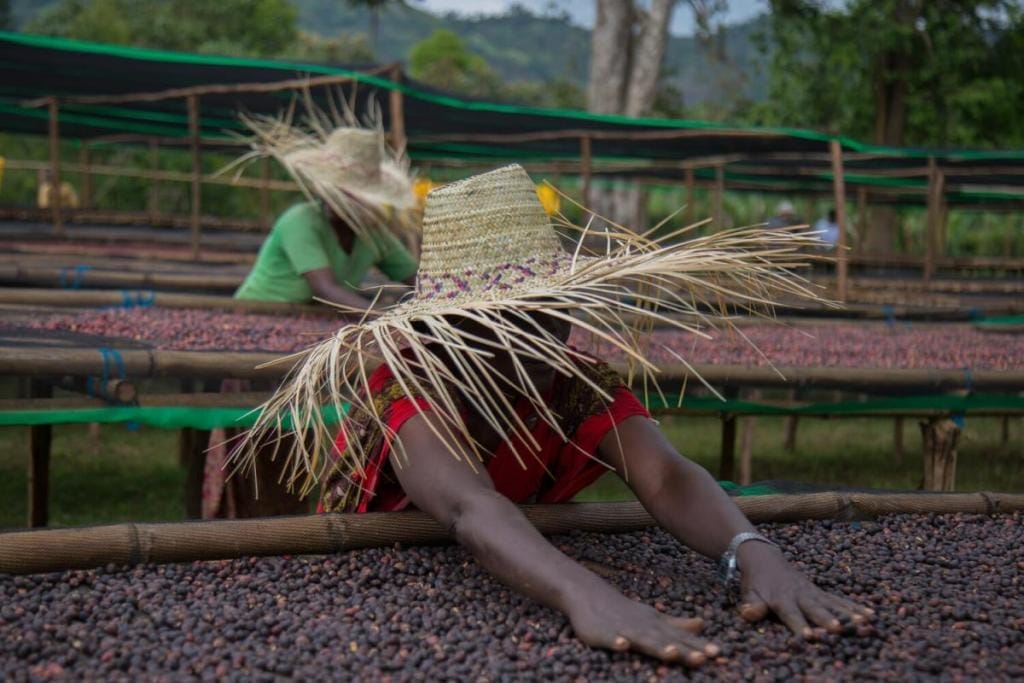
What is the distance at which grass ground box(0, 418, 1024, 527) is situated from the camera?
470cm

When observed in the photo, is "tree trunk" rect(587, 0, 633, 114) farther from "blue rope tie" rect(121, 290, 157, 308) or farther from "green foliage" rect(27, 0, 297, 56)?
"green foliage" rect(27, 0, 297, 56)

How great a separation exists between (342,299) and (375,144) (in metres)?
0.87

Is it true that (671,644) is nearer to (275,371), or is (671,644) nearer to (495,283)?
(495,283)

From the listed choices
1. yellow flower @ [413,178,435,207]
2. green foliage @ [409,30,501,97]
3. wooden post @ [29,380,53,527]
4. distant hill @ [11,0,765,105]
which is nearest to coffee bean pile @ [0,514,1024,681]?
wooden post @ [29,380,53,527]

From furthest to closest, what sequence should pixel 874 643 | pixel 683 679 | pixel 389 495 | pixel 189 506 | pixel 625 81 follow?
pixel 625 81 < pixel 189 506 < pixel 389 495 < pixel 874 643 < pixel 683 679

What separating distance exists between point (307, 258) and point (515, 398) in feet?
7.52

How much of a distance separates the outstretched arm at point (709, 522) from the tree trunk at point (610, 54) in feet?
36.3

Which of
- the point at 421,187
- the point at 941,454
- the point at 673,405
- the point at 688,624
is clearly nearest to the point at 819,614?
the point at 688,624

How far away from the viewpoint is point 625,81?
42.7ft

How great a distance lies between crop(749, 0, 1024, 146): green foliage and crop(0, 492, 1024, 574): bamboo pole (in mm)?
10470

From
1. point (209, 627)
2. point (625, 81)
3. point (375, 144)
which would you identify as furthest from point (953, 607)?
point (625, 81)

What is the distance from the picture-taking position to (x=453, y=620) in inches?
70.5

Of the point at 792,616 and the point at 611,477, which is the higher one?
the point at 792,616

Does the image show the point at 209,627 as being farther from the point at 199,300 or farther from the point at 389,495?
the point at 199,300
